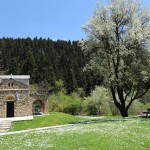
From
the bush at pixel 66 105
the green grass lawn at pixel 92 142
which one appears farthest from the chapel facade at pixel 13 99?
the bush at pixel 66 105

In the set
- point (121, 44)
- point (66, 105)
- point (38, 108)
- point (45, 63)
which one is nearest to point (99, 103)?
point (66, 105)

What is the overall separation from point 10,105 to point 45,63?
2363 inches

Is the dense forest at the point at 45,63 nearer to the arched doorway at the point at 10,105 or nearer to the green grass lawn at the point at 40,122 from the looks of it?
the arched doorway at the point at 10,105

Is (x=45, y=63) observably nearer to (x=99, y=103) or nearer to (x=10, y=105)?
(x=99, y=103)

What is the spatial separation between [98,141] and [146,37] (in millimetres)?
22644

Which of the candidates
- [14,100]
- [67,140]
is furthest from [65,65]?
[67,140]

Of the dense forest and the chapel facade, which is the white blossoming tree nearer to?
the chapel facade

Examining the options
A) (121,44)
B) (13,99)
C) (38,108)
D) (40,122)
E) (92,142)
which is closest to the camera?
(92,142)

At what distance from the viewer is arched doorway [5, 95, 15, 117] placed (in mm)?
47047

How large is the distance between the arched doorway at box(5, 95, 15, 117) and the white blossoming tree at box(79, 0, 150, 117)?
14.0 metres

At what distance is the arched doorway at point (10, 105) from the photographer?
47047 millimetres

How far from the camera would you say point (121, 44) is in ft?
127

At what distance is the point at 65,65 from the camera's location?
4670 inches

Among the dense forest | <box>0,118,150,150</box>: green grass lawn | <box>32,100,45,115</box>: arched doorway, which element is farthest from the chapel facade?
the dense forest
